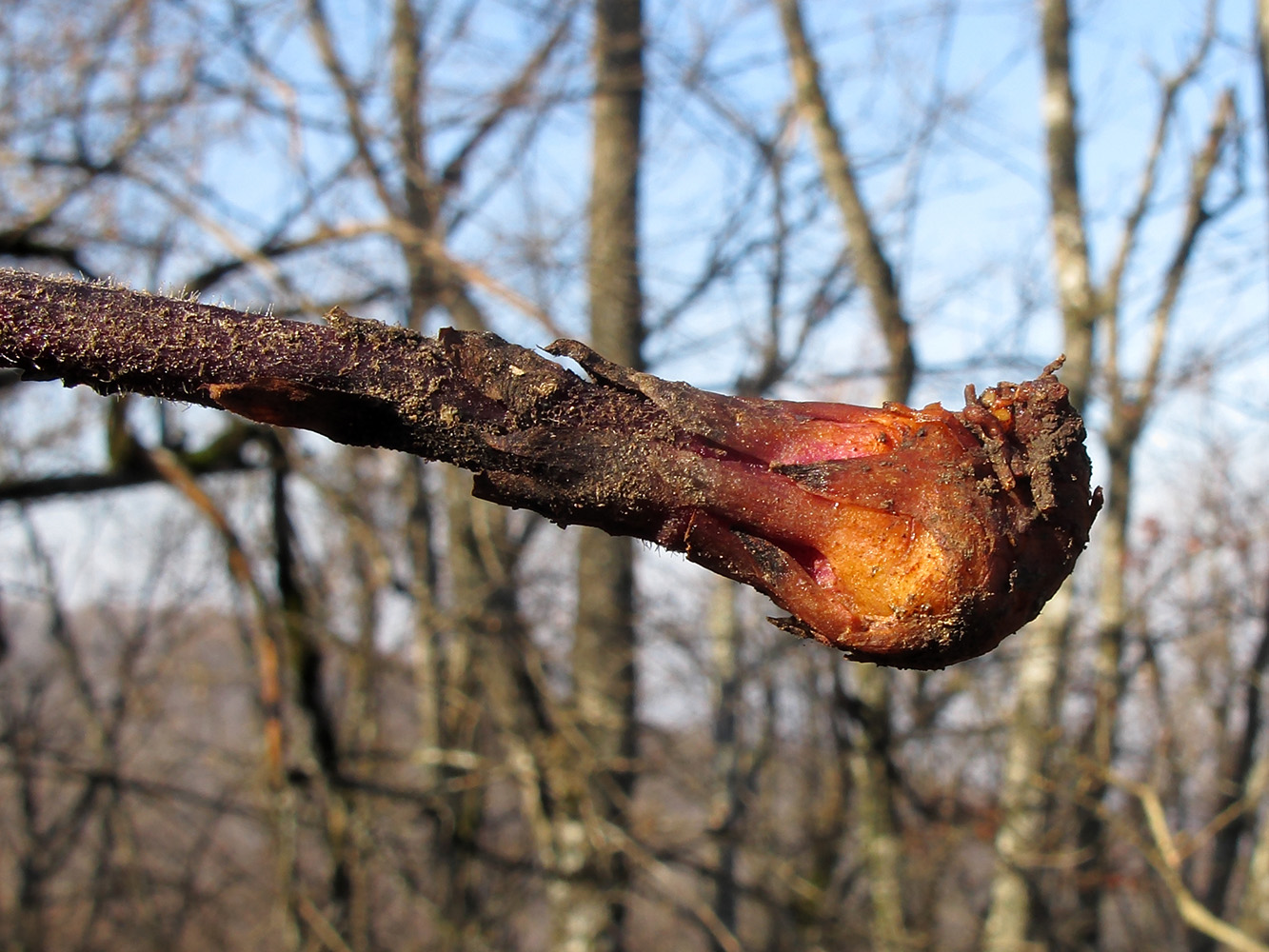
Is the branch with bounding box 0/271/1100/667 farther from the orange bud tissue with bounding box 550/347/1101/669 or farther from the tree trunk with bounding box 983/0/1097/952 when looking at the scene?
the tree trunk with bounding box 983/0/1097/952

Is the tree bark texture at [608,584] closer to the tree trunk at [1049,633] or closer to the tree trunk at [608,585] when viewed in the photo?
the tree trunk at [608,585]

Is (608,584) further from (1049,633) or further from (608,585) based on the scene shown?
(1049,633)

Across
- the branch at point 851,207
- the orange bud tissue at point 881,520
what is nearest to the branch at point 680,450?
the orange bud tissue at point 881,520

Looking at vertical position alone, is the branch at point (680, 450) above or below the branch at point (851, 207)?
below

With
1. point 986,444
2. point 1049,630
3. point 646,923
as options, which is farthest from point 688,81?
point 646,923

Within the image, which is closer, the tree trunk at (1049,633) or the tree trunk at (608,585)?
the tree trunk at (608,585)

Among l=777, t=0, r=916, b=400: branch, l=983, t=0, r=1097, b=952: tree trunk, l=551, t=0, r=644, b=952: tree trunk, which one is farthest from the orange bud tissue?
l=983, t=0, r=1097, b=952: tree trunk

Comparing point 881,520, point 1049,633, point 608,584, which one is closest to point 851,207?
point 608,584

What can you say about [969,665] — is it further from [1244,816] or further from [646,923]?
[646,923]
